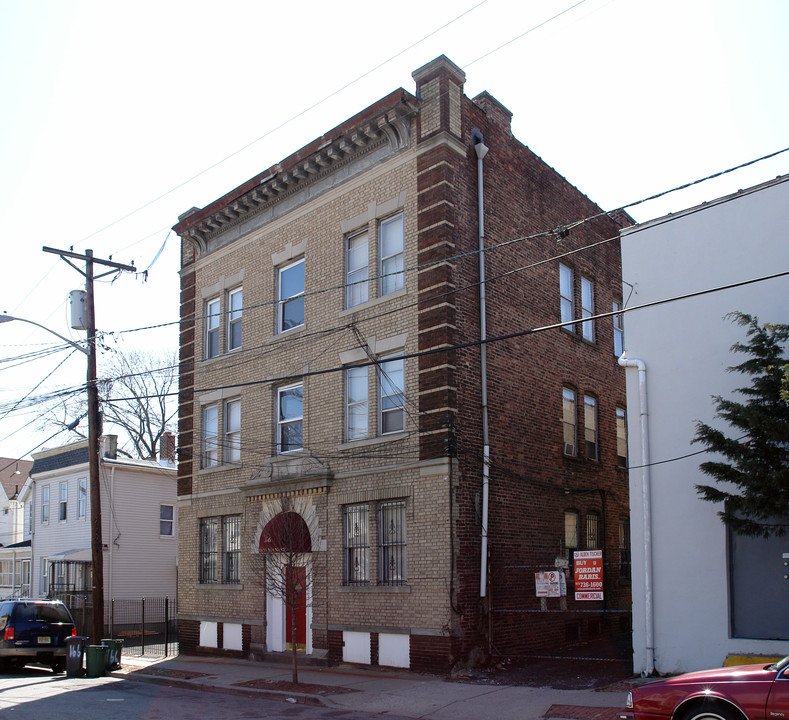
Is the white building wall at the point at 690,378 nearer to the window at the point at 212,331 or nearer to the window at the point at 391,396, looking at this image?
the window at the point at 391,396

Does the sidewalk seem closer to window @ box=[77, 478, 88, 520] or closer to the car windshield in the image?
the car windshield

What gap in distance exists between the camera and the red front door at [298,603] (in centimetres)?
1628

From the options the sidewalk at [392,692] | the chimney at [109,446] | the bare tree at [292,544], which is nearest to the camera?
the sidewalk at [392,692]

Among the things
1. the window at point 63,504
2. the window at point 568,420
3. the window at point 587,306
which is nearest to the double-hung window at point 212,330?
the window at point 568,420

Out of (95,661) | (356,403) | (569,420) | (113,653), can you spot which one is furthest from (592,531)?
(95,661)

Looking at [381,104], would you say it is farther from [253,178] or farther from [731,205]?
[731,205]

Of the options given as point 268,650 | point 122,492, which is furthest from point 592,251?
point 122,492

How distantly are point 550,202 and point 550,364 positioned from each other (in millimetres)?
4269

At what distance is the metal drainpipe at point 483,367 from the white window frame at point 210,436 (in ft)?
27.6

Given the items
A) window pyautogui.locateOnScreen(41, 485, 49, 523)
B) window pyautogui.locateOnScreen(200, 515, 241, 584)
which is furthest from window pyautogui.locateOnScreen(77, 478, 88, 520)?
window pyautogui.locateOnScreen(200, 515, 241, 584)

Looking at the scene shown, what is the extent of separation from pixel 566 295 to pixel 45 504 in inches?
1003

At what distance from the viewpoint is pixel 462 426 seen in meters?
17.1

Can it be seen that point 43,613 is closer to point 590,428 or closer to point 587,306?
point 590,428

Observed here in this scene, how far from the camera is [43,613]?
20.7 meters
